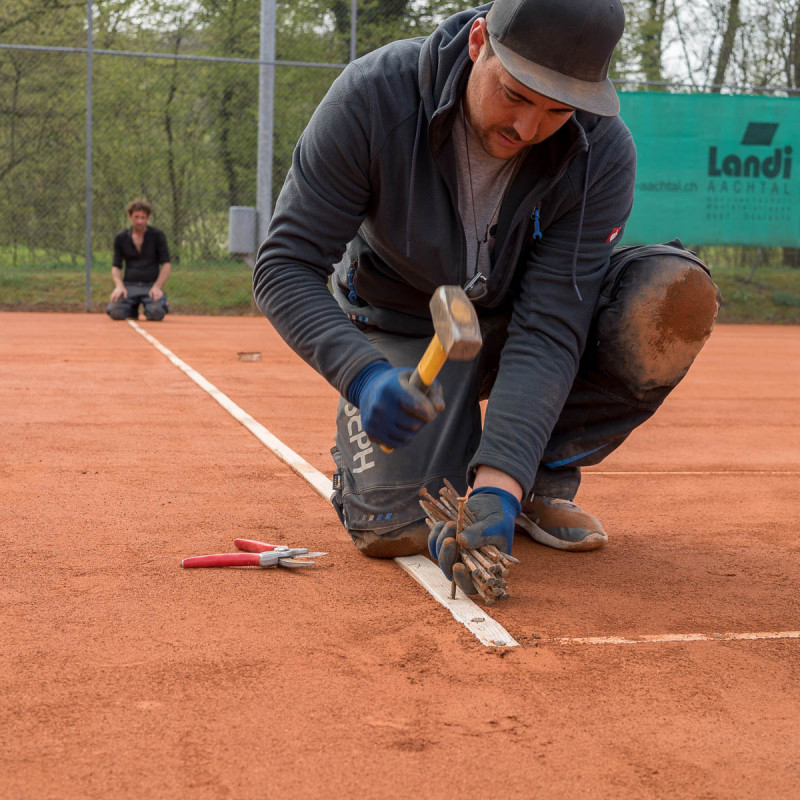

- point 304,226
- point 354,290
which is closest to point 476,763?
point 304,226

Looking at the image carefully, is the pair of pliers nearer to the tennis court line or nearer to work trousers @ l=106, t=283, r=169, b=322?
the tennis court line

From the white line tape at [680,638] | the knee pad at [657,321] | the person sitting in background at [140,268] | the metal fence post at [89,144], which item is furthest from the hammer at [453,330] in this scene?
the metal fence post at [89,144]

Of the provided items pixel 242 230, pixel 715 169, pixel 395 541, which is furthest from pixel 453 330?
pixel 715 169

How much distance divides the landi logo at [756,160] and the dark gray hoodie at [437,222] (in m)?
10.3

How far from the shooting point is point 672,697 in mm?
1773

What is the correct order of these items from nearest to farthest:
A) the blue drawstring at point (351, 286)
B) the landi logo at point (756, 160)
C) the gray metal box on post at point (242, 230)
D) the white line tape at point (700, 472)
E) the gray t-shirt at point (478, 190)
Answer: the gray t-shirt at point (478, 190), the blue drawstring at point (351, 286), the white line tape at point (700, 472), the gray metal box on post at point (242, 230), the landi logo at point (756, 160)

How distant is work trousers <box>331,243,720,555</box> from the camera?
8.88ft

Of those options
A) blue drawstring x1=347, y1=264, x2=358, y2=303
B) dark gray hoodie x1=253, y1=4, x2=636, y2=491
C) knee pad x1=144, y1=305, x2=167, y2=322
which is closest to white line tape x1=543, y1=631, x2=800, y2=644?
dark gray hoodie x1=253, y1=4, x2=636, y2=491

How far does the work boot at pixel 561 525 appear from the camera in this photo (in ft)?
9.00

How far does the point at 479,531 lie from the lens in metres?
2.21

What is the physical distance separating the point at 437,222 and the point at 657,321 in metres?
0.62

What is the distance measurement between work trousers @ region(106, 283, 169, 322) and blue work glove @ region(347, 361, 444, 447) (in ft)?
31.7

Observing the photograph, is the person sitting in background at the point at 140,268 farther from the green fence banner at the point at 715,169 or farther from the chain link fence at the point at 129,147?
the green fence banner at the point at 715,169

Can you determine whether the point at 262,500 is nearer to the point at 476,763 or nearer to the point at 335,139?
the point at 335,139
